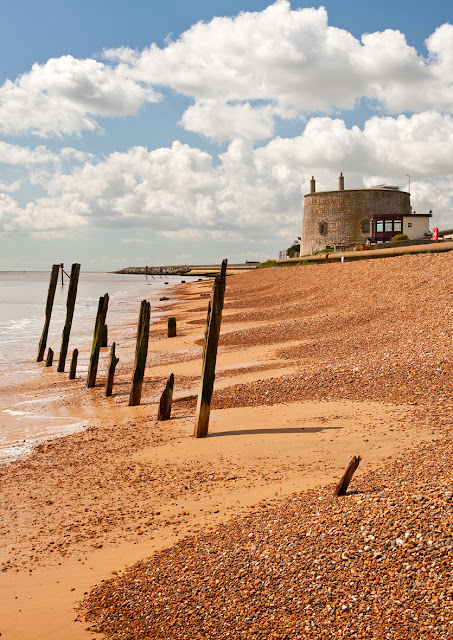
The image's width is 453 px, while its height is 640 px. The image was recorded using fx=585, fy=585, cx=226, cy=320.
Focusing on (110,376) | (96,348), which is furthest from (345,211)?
(110,376)

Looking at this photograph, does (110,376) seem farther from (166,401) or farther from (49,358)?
(49,358)

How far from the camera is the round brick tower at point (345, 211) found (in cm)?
6169

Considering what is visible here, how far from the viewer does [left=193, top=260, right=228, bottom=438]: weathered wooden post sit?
333 inches

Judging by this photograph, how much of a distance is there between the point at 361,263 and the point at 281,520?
80.2 feet

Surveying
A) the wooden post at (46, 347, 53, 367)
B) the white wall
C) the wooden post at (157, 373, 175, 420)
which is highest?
the white wall

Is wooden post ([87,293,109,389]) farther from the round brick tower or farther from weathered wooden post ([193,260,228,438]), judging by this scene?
the round brick tower

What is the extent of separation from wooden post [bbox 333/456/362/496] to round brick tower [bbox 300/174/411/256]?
2226 inches

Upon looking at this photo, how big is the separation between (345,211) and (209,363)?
56.3m

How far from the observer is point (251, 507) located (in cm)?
573

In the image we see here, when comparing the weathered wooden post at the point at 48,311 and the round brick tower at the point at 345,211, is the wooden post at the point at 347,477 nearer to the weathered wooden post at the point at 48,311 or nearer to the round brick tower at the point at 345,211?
the weathered wooden post at the point at 48,311

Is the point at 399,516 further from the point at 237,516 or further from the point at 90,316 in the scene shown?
the point at 90,316

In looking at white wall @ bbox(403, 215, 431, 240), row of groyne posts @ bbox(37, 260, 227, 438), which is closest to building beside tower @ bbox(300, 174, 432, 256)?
white wall @ bbox(403, 215, 431, 240)

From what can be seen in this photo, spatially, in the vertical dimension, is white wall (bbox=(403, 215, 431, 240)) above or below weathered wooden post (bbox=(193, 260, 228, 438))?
above

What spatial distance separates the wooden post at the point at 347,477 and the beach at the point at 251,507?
15 centimetres
